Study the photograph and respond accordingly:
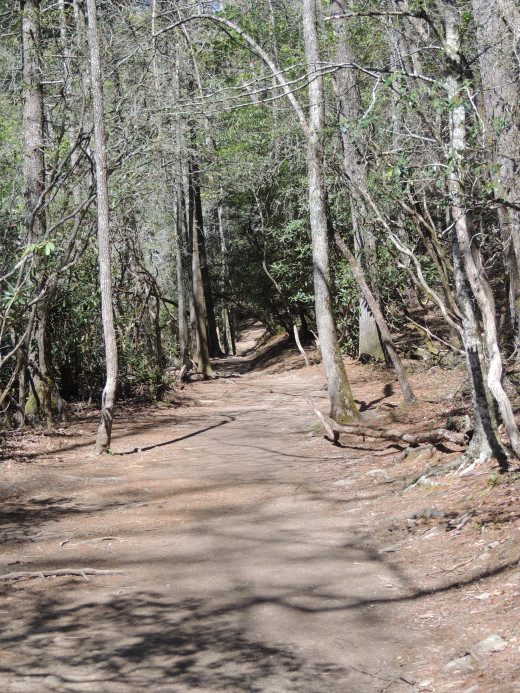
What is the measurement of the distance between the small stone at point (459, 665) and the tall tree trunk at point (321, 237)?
8.38 m

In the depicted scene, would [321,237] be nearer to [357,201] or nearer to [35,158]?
[357,201]

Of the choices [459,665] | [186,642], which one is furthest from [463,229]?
[186,642]

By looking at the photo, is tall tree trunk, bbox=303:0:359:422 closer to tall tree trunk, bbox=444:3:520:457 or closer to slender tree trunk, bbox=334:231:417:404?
slender tree trunk, bbox=334:231:417:404

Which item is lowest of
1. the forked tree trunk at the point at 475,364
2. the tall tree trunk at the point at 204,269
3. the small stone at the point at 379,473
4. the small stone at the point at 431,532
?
the small stone at the point at 379,473

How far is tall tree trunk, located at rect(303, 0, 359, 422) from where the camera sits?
1223cm

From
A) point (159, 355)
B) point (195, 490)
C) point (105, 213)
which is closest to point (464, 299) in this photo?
point (195, 490)

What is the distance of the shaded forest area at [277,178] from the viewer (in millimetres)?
7688

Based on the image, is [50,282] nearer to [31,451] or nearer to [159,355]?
[31,451]

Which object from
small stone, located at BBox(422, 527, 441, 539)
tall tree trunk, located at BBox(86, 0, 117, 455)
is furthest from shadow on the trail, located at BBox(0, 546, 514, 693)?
tall tree trunk, located at BBox(86, 0, 117, 455)

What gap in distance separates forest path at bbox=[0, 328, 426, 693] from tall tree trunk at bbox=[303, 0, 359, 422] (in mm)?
980

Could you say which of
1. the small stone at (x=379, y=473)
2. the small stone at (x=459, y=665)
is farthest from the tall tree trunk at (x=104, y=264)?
the small stone at (x=459, y=665)

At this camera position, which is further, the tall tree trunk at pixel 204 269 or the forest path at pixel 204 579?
the tall tree trunk at pixel 204 269

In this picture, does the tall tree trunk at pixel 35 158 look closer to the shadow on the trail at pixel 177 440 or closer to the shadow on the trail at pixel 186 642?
the shadow on the trail at pixel 177 440

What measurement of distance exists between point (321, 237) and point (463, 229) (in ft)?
18.1
